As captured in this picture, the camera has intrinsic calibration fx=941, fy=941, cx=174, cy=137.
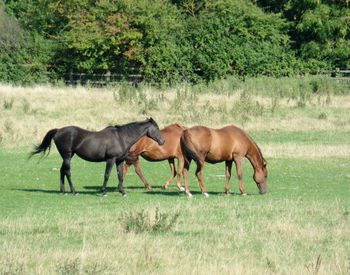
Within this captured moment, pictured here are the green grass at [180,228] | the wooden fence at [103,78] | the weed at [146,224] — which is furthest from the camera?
the wooden fence at [103,78]

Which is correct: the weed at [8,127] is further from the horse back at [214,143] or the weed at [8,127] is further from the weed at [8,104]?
the horse back at [214,143]

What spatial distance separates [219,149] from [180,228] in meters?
6.19

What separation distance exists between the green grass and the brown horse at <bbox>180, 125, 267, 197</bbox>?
0.56m

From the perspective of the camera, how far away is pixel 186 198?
21078 mm

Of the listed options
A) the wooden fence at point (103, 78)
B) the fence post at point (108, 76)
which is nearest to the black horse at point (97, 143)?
the wooden fence at point (103, 78)

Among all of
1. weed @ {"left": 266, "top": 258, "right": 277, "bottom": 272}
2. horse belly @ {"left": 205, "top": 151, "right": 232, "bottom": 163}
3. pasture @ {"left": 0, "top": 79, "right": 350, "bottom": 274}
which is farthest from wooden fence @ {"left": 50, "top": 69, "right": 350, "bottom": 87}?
weed @ {"left": 266, "top": 258, "right": 277, "bottom": 272}

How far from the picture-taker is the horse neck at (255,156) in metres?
22.4

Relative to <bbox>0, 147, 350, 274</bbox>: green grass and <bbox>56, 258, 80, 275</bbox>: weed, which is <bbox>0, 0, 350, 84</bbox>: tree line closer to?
<bbox>0, 147, 350, 274</bbox>: green grass

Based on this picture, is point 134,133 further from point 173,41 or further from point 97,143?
point 173,41

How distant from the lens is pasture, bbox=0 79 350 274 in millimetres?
12938

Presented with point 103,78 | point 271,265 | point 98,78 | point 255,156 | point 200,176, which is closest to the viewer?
point 271,265

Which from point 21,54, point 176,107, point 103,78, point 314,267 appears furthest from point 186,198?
point 21,54

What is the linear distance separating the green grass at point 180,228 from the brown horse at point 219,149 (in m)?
0.56

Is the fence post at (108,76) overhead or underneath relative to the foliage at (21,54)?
underneath
